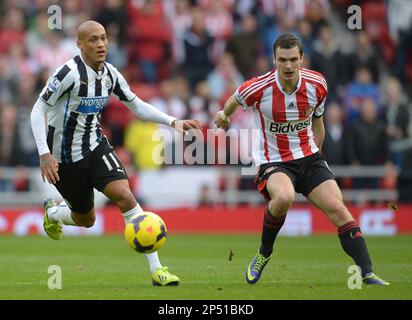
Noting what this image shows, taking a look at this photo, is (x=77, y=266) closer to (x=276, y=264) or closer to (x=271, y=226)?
(x=276, y=264)

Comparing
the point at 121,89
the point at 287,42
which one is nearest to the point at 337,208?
the point at 287,42

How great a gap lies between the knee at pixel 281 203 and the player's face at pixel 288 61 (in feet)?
3.75

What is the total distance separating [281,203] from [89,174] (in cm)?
201

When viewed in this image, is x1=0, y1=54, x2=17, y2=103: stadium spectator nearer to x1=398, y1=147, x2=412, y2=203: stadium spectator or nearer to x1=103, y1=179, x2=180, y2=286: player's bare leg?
x1=398, y1=147, x2=412, y2=203: stadium spectator

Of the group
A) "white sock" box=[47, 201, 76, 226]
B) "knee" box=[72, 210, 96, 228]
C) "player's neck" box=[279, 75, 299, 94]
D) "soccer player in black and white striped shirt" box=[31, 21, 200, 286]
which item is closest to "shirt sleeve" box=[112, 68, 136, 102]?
"soccer player in black and white striped shirt" box=[31, 21, 200, 286]

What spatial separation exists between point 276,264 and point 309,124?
2627 millimetres

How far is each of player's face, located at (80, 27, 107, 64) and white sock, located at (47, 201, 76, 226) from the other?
189 centimetres

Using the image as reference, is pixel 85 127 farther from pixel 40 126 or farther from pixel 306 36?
pixel 306 36

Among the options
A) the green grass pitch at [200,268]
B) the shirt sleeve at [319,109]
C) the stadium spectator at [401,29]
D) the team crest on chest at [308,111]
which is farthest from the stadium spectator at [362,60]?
the team crest on chest at [308,111]

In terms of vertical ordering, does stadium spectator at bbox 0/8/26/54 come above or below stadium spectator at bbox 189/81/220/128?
above

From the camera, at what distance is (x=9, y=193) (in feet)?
62.5

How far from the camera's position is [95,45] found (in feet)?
31.9

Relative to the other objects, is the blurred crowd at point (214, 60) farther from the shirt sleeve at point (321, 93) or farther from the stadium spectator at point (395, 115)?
the shirt sleeve at point (321, 93)

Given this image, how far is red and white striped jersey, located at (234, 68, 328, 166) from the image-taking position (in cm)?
980
